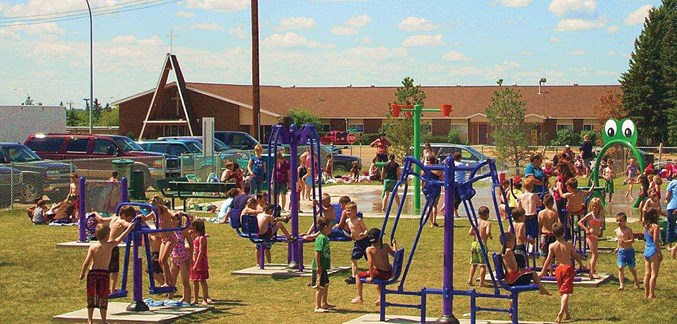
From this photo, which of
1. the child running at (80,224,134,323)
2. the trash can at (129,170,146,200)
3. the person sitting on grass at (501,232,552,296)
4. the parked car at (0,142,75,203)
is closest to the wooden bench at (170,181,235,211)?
the trash can at (129,170,146,200)

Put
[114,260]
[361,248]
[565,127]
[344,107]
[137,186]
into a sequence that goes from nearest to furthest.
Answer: [114,260] < [361,248] < [137,186] < [565,127] < [344,107]

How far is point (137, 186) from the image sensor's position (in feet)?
105

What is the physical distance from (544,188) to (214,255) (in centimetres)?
605

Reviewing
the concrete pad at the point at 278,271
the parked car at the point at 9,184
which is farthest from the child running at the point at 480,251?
the parked car at the point at 9,184

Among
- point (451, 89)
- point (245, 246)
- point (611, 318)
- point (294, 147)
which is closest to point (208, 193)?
point (245, 246)

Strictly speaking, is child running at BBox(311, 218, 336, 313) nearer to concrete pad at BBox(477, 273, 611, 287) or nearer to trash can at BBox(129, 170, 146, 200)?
concrete pad at BBox(477, 273, 611, 287)

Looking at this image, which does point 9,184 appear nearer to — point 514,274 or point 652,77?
point 514,274

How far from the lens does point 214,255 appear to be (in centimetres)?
2080

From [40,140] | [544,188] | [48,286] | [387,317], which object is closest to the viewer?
[387,317]

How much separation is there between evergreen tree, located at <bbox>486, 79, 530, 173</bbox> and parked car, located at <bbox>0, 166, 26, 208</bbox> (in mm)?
25337

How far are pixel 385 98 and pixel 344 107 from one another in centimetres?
320

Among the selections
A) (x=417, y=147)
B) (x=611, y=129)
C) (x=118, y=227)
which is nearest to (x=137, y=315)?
(x=118, y=227)

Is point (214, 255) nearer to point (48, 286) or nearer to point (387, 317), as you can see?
point (48, 286)

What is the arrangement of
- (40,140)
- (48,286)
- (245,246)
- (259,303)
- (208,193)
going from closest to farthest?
(259,303), (48,286), (245,246), (208,193), (40,140)
